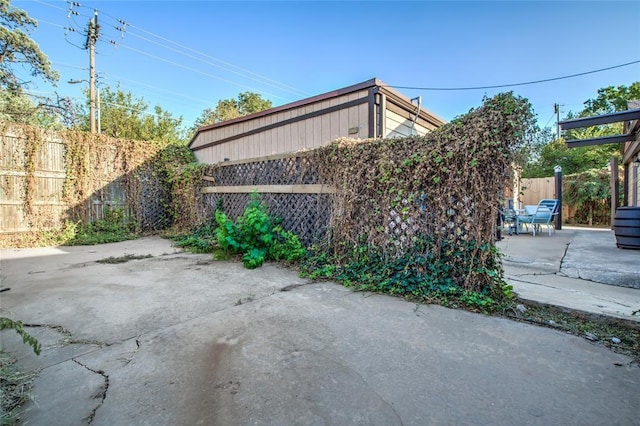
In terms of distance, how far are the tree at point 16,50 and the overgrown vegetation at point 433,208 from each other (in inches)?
714

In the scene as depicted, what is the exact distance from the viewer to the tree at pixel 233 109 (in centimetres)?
2024

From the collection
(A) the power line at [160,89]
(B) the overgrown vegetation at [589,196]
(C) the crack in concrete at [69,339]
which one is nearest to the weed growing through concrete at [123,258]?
(C) the crack in concrete at [69,339]

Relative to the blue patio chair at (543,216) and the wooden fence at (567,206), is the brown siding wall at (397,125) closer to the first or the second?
the blue patio chair at (543,216)

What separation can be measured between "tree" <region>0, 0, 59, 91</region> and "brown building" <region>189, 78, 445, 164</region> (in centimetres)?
1340

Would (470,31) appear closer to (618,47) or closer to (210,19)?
(618,47)

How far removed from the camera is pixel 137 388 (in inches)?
54.4

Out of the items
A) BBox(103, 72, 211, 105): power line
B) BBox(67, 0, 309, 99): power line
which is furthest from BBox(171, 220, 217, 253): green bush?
BBox(103, 72, 211, 105): power line

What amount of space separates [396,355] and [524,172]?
86.4 inches

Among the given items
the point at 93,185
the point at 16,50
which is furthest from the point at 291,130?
the point at 16,50

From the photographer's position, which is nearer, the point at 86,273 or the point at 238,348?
the point at 238,348

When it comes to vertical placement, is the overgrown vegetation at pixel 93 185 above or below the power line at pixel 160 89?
below

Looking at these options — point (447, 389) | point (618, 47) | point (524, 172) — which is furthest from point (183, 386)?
point (618, 47)

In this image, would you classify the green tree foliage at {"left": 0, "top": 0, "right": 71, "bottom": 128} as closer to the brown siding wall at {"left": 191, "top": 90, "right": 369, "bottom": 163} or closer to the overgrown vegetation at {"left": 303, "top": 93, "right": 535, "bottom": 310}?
the brown siding wall at {"left": 191, "top": 90, "right": 369, "bottom": 163}


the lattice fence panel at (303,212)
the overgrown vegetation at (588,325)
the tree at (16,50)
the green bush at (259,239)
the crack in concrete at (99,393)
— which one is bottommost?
the overgrown vegetation at (588,325)
